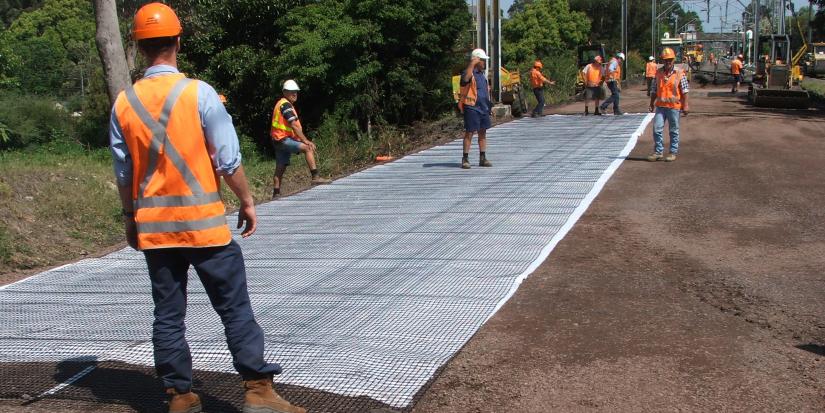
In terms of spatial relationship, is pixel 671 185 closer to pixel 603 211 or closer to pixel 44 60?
pixel 603 211

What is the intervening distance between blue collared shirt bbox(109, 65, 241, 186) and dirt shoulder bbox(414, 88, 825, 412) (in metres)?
1.53

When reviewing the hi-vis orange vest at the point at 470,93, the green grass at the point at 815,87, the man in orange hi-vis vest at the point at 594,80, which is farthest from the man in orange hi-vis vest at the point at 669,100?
the green grass at the point at 815,87

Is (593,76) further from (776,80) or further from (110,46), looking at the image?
(110,46)

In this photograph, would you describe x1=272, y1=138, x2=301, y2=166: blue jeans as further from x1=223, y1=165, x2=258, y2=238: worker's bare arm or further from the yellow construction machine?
the yellow construction machine

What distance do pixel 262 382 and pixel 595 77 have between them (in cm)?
1742

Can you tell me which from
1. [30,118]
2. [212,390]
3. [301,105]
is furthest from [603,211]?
[30,118]

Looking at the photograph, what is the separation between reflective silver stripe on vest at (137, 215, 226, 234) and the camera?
356 centimetres

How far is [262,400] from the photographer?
3.66m

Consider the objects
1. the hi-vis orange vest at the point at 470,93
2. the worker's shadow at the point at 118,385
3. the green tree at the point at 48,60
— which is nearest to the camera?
the worker's shadow at the point at 118,385

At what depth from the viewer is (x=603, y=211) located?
29.3 ft

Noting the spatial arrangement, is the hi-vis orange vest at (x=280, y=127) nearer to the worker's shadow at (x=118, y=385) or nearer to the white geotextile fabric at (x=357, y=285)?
the white geotextile fabric at (x=357, y=285)

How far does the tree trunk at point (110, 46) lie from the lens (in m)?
9.99

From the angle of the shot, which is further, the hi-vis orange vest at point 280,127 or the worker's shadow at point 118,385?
the hi-vis orange vest at point 280,127

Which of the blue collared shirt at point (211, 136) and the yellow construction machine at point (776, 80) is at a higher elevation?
the blue collared shirt at point (211, 136)
